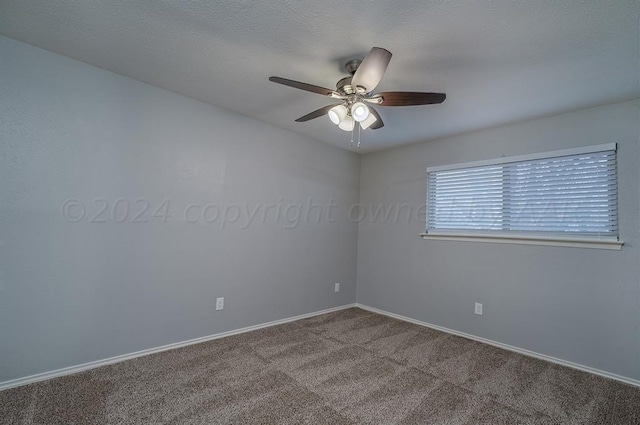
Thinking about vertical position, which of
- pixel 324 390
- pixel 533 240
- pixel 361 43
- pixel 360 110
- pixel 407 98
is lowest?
pixel 324 390

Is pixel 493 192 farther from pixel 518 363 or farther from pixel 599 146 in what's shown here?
pixel 518 363

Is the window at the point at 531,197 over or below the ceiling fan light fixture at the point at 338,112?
below

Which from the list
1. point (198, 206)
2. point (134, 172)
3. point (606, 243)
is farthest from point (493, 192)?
point (134, 172)

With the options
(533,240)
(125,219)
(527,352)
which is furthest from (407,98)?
(527,352)

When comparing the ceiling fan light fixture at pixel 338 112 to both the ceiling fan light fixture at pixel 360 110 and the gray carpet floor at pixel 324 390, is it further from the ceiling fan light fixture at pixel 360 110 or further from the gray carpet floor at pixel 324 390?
the gray carpet floor at pixel 324 390

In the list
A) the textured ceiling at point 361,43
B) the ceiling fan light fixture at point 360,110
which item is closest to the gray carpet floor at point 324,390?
the ceiling fan light fixture at point 360,110

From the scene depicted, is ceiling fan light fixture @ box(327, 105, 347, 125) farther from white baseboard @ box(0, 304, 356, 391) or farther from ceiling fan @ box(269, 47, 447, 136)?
white baseboard @ box(0, 304, 356, 391)

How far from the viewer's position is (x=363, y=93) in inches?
69.1

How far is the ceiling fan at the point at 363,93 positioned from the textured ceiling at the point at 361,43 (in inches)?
10.0

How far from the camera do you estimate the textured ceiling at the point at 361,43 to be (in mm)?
1524

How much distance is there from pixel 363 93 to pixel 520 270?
2381 mm

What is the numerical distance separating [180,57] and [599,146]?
135 inches

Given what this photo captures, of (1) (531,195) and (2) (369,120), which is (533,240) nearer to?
(1) (531,195)

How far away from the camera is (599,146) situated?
2455mm
